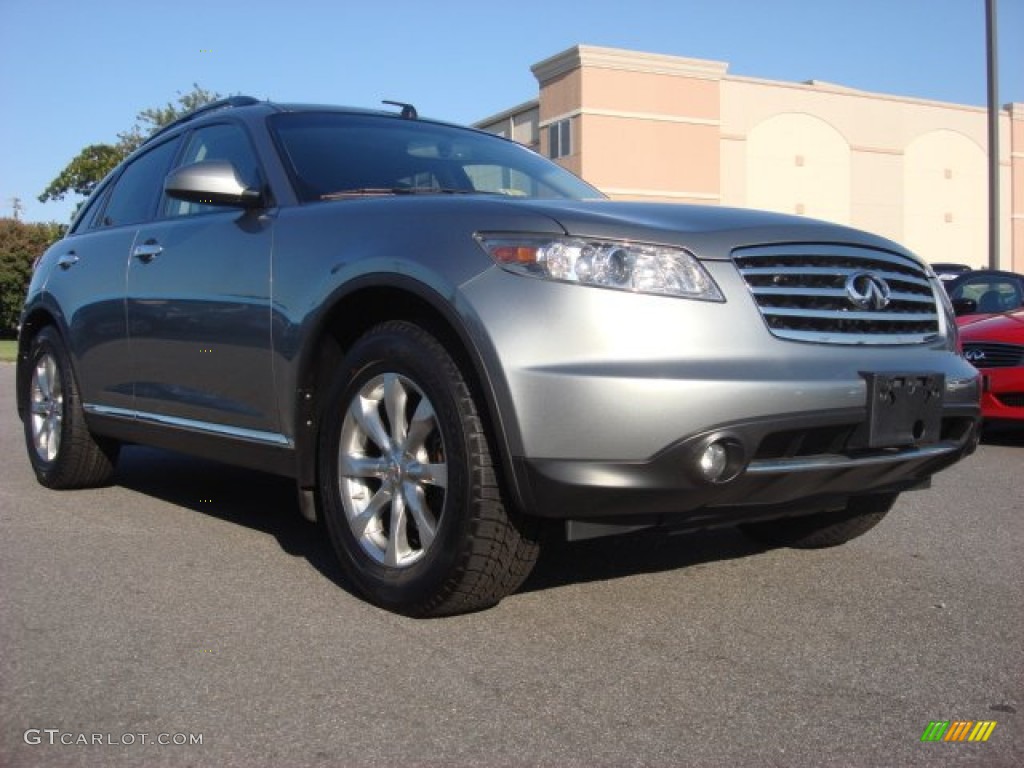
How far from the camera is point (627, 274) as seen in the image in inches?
121

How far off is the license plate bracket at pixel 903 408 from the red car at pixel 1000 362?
462cm

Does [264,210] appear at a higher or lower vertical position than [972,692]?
higher

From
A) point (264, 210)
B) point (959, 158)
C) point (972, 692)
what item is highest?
point (959, 158)

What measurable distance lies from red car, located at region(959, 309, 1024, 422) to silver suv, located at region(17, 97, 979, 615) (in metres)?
4.07

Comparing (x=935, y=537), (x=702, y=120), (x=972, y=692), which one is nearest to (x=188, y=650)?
(x=972, y=692)

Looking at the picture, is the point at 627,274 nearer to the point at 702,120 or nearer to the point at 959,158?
the point at 702,120

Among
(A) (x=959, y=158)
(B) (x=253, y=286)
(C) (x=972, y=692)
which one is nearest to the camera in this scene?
(C) (x=972, y=692)

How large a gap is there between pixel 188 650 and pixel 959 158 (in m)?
54.1

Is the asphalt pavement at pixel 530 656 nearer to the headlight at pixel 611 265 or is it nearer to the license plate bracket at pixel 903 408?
the license plate bracket at pixel 903 408

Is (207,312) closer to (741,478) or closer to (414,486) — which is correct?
(414,486)

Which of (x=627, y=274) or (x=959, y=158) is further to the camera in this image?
(x=959, y=158)

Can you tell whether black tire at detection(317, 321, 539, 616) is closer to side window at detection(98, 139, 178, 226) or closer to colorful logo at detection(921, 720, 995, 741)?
colorful logo at detection(921, 720, 995, 741)

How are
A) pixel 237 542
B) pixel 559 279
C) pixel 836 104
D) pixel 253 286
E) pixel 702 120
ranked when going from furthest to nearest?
pixel 836 104 < pixel 702 120 < pixel 237 542 < pixel 253 286 < pixel 559 279

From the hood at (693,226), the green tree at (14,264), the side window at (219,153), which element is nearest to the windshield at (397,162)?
the side window at (219,153)
